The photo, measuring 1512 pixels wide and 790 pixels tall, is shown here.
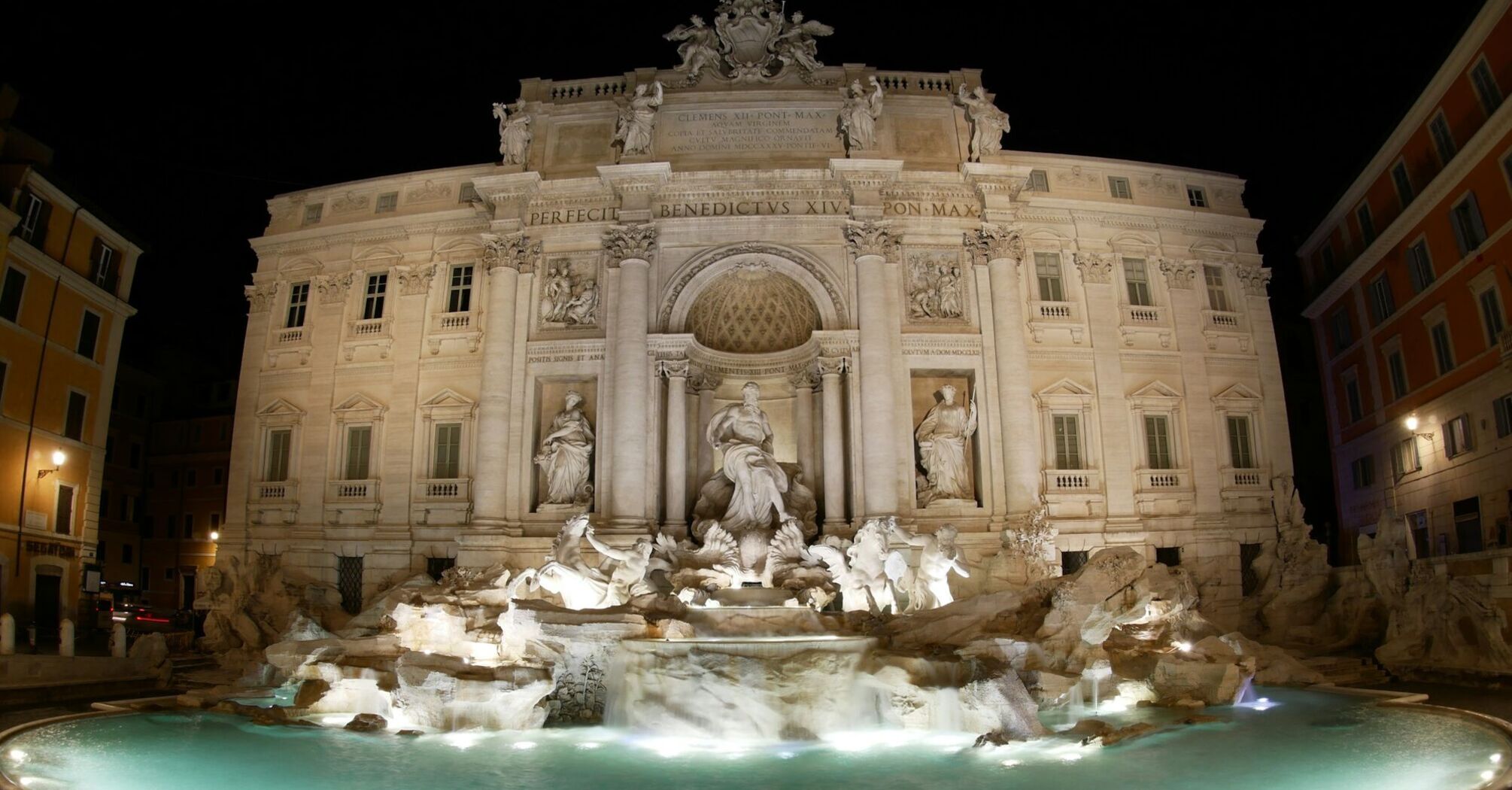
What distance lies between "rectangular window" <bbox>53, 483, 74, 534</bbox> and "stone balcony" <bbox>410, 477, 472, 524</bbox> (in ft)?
32.4

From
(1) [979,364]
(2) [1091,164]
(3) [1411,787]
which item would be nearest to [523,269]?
(1) [979,364]

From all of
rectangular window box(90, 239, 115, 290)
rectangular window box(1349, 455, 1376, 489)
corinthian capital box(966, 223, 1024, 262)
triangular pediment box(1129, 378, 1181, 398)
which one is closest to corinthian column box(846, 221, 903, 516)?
corinthian capital box(966, 223, 1024, 262)

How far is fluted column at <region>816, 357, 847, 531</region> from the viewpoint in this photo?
75.7 ft

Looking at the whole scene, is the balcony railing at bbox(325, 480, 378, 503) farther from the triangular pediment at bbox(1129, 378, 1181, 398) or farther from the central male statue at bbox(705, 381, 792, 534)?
the triangular pediment at bbox(1129, 378, 1181, 398)

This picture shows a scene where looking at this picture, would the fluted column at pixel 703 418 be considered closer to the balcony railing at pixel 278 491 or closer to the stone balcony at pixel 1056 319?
the stone balcony at pixel 1056 319

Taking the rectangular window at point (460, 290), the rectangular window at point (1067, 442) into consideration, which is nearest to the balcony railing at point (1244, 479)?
the rectangular window at point (1067, 442)

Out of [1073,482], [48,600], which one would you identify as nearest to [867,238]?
[1073,482]

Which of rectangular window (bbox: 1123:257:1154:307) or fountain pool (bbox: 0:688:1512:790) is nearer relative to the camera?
fountain pool (bbox: 0:688:1512:790)

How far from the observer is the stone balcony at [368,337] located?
1054 inches

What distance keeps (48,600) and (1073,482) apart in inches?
1061

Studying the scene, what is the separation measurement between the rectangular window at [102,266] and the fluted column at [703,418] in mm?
18267

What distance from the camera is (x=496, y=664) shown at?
15.9 meters

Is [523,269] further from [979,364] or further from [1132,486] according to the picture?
[1132,486]

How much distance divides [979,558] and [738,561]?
595 cm
